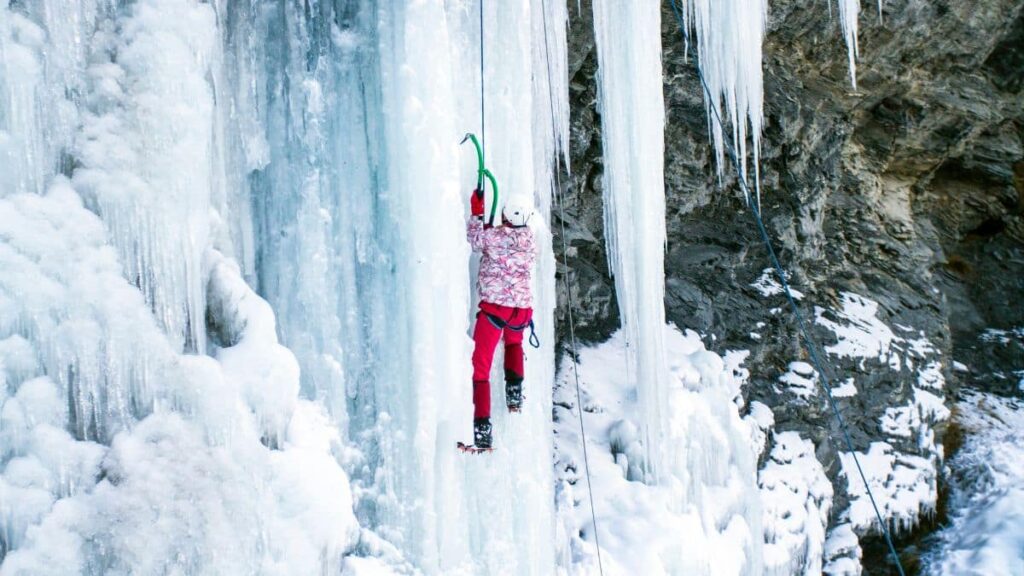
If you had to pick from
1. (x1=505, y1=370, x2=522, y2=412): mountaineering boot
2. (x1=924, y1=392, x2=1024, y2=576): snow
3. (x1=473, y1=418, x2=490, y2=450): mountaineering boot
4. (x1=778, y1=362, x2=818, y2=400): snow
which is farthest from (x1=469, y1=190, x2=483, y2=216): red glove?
(x1=924, y1=392, x2=1024, y2=576): snow

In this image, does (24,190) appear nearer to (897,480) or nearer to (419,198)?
(419,198)

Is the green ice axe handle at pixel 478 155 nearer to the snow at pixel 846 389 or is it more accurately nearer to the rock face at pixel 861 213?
the rock face at pixel 861 213

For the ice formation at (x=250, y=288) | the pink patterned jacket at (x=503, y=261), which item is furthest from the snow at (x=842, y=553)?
the pink patterned jacket at (x=503, y=261)

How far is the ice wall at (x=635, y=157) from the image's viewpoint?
509 centimetres

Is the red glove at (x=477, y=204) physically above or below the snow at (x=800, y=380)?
above

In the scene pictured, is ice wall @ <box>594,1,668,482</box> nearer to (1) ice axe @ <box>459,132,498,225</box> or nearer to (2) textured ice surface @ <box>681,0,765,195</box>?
(2) textured ice surface @ <box>681,0,765,195</box>

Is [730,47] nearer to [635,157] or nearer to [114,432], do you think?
[635,157]

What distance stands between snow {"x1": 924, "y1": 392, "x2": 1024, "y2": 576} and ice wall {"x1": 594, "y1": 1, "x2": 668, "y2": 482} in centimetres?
371

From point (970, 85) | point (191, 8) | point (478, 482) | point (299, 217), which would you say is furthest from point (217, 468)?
point (970, 85)

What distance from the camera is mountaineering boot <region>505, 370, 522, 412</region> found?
12.4 feet

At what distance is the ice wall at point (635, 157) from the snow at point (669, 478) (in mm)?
530

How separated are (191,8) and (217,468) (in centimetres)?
154

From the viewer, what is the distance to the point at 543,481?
4.10 m

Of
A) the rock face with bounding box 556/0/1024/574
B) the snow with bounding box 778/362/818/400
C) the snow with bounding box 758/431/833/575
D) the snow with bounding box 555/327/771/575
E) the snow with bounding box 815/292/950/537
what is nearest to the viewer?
the snow with bounding box 555/327/771/575
